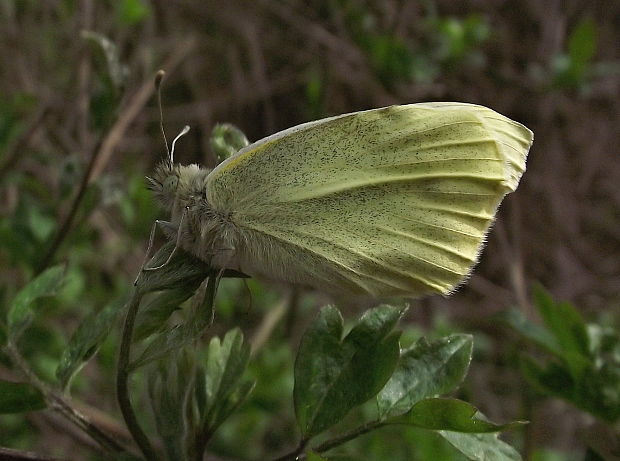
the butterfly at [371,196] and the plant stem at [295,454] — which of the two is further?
the butterfly at [371,196]

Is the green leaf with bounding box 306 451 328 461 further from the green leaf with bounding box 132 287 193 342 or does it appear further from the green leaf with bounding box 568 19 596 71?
the green leaf with bounding box 568 19 596 71

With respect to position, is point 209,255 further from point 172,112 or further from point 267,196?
point 172,112

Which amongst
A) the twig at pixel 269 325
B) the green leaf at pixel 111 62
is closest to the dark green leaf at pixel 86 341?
the green leaf at pixel 111 62

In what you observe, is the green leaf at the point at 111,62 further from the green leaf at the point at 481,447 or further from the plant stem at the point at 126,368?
the green leaf at the point at 481,447

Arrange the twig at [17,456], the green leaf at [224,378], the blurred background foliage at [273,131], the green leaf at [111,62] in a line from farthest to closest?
the blurred background foliage at [273,131], the green leaf at [111,62], the green leaf at [224,378], the twig at [17,456]

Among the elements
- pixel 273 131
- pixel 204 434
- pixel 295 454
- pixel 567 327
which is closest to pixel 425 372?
pixel 295 454

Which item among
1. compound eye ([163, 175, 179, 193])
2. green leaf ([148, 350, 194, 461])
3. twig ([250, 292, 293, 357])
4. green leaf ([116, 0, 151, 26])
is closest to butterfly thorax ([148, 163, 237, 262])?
compound eye ([163, 175, 179, 193])
